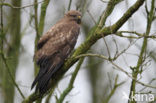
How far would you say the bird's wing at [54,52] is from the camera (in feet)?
20.2

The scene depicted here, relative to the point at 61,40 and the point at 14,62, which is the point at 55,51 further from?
the point at 14,62

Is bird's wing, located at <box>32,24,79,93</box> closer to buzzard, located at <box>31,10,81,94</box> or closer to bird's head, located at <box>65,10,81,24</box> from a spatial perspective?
buzzard, located at <box>31,10,81,94</box>

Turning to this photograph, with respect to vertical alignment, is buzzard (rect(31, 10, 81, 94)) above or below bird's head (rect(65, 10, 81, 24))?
below

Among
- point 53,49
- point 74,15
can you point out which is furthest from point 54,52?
point 74,15

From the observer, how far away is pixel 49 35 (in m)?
6.91

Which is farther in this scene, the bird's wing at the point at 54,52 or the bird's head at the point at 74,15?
the bird's head at the point at 74,15

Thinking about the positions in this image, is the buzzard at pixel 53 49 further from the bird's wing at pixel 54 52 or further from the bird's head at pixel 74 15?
the bird's head at pixel 74 15

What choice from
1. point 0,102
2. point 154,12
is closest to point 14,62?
point 0,102

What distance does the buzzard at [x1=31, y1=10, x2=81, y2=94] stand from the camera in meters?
6.18

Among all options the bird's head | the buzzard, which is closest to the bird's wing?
the buzzard

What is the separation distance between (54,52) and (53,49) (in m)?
0.06

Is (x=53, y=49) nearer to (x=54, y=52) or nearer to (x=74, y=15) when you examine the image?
(x=54, y=52)

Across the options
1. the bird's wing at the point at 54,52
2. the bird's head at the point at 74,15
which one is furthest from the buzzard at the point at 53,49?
the bird's head at the point at 74,15

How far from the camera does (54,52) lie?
22.0 ft
